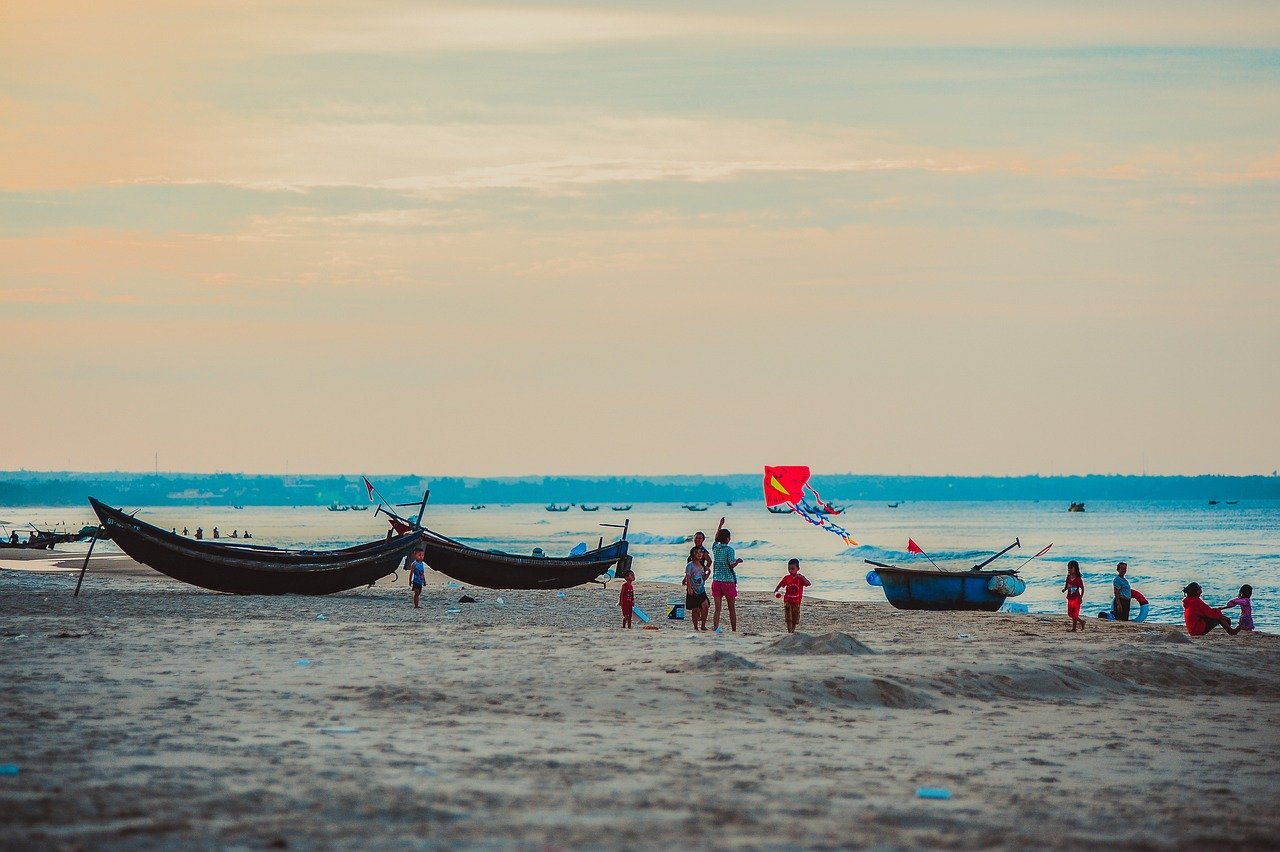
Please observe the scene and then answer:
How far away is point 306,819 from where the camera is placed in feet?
25.2

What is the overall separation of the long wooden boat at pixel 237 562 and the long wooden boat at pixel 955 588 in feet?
41.3

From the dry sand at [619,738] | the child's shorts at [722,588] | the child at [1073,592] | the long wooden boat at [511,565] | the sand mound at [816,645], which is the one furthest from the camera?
the long wooden boat at [511,565]

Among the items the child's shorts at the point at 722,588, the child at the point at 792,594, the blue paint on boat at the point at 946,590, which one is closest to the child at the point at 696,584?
the child's shorts at the point at 722,588

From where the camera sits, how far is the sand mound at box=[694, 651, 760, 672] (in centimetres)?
1409

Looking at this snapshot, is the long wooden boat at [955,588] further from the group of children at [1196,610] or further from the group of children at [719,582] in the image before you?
the group of children at [719,582]

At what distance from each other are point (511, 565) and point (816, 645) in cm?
1962

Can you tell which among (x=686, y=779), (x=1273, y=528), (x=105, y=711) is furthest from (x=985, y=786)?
(x=1273, y=528)

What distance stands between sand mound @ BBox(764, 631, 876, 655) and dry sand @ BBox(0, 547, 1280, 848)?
6 centimetres

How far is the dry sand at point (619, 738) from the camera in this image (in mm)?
7820

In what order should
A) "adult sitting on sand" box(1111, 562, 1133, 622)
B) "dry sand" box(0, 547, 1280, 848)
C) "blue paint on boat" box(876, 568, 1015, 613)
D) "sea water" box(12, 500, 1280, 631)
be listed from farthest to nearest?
"sea water" box(12, 500, 1280, 631), "blue paint on boat" box(876, 568, 1015, 613), "adult sitting on sand" box(1111, 562, 1133, 622), "dry sand" box(0, 547, 1280, 848)

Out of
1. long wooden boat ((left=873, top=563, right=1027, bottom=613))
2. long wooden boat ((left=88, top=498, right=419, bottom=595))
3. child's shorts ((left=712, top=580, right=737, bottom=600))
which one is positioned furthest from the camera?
long wooden boat ((left=88, top=498, right=419, bottom=595))

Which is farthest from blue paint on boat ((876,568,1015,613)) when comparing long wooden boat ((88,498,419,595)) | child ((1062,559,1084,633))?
long wooden boat ((88,498,419,595))

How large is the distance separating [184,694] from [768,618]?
1553 cm

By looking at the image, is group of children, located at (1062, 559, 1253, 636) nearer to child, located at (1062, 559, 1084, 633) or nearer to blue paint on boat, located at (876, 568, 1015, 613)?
child, located at (1062, 559, 1084, 633)
